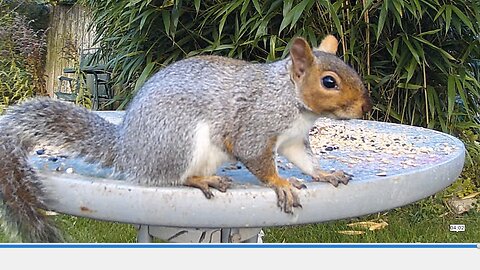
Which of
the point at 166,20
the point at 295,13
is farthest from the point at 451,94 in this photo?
the point at 166,20

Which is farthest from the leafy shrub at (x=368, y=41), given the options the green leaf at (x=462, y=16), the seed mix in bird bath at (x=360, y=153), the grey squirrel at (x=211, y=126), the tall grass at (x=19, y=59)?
the grey squirrel at (x=211, y=126)

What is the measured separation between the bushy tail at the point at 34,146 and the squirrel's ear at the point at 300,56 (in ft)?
0.80

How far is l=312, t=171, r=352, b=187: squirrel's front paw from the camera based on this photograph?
0.77m

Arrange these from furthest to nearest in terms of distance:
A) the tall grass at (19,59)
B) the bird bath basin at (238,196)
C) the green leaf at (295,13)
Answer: the tall grass at (19,59) < the green leaf at (295,13) < the bird bath basin at (238,196)

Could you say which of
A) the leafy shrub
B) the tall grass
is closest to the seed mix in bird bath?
the leafy shrub

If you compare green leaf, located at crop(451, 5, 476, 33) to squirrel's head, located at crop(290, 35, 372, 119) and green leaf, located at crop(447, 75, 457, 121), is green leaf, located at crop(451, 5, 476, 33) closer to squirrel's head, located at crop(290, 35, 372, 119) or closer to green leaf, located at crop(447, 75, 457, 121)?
green leaf, located at crop(447, 75, 457, 121)

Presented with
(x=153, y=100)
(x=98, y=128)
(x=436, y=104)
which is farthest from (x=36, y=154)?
(x=436, y=104)

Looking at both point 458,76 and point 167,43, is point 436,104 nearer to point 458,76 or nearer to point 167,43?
point 458,76

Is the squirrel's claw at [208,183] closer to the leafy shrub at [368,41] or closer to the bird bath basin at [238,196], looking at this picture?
the bird bath basin at [238,196]

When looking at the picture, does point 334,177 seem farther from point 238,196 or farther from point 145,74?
point 145,74

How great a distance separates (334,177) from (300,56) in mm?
135

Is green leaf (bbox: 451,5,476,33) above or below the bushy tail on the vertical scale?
above

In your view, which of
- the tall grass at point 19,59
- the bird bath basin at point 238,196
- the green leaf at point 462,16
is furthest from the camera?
the tall grass at point 19,59

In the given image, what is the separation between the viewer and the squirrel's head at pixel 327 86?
770 mm
